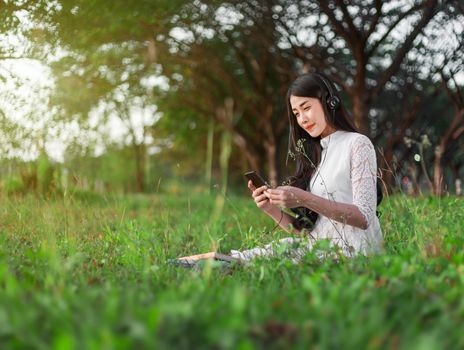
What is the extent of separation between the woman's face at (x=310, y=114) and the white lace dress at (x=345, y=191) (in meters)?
0.13

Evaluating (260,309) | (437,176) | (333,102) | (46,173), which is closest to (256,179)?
(333,102)

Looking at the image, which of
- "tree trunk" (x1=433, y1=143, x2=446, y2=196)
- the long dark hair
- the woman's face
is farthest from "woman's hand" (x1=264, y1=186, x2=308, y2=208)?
"tree trunk" (x1=433, y1=143, x2=446, y2=196)

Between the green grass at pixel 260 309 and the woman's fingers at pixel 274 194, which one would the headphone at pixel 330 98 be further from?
the green grass at pixel 260 309

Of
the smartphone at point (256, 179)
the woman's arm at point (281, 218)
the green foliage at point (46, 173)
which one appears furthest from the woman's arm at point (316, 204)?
the green foliage at point (46, 173)

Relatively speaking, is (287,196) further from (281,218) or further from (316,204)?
(281,218)

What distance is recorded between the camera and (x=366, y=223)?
3871 millimetres

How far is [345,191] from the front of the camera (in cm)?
421

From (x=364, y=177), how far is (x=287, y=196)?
0.62 metres

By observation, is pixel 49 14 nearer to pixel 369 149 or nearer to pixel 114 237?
pixel 114 237

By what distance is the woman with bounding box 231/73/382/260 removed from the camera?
12.4ft

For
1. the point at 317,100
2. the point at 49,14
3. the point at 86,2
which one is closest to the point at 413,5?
the point at 86,2

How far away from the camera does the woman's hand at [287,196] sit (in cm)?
367

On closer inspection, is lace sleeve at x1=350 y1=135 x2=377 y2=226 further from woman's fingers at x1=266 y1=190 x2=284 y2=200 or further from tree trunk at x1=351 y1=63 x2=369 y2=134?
tree trunk at x1=351 y1=63 x2=369 y2=134

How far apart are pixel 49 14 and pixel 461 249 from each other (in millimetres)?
5756
